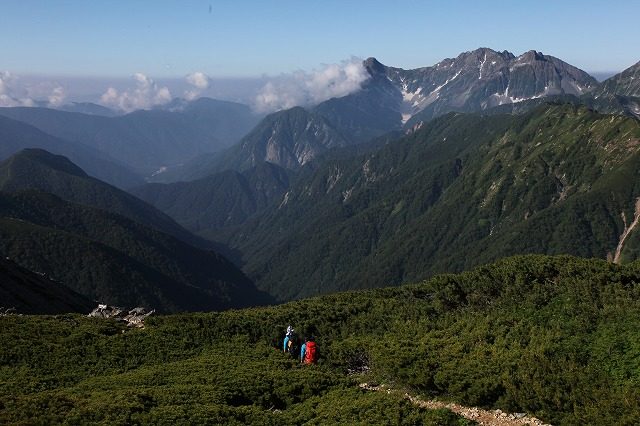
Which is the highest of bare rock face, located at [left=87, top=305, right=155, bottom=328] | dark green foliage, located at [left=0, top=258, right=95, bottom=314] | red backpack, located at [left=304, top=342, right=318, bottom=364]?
Answer: red backpack, located at [left=304, top=342, right=318, bottom=364]

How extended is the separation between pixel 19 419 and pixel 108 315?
153 ft

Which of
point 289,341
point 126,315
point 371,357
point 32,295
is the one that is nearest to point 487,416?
point 371,357

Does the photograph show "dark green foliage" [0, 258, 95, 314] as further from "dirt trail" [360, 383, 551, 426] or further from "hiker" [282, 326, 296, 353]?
"dirt trail" [360, 383, 551, 426]

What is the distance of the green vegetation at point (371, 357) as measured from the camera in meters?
33.4

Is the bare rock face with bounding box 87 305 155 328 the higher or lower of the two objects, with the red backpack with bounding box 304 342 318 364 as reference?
lower

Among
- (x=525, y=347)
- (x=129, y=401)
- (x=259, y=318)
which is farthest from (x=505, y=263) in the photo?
(x=129, y=401)

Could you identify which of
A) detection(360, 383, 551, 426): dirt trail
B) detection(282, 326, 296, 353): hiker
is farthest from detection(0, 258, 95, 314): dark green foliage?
detection(360, 383, 551, 426): dirt trail

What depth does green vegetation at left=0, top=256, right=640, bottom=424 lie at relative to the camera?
3344 centimetres

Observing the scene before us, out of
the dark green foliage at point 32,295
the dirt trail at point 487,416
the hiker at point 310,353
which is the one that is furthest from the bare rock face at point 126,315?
the dirt trail at point 487,416

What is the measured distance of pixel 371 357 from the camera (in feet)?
152

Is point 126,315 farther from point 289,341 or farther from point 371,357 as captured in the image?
point 371,357

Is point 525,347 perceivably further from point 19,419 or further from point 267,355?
point 19,419

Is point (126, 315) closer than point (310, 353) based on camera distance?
No

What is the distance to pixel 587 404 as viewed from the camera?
32625 mm
